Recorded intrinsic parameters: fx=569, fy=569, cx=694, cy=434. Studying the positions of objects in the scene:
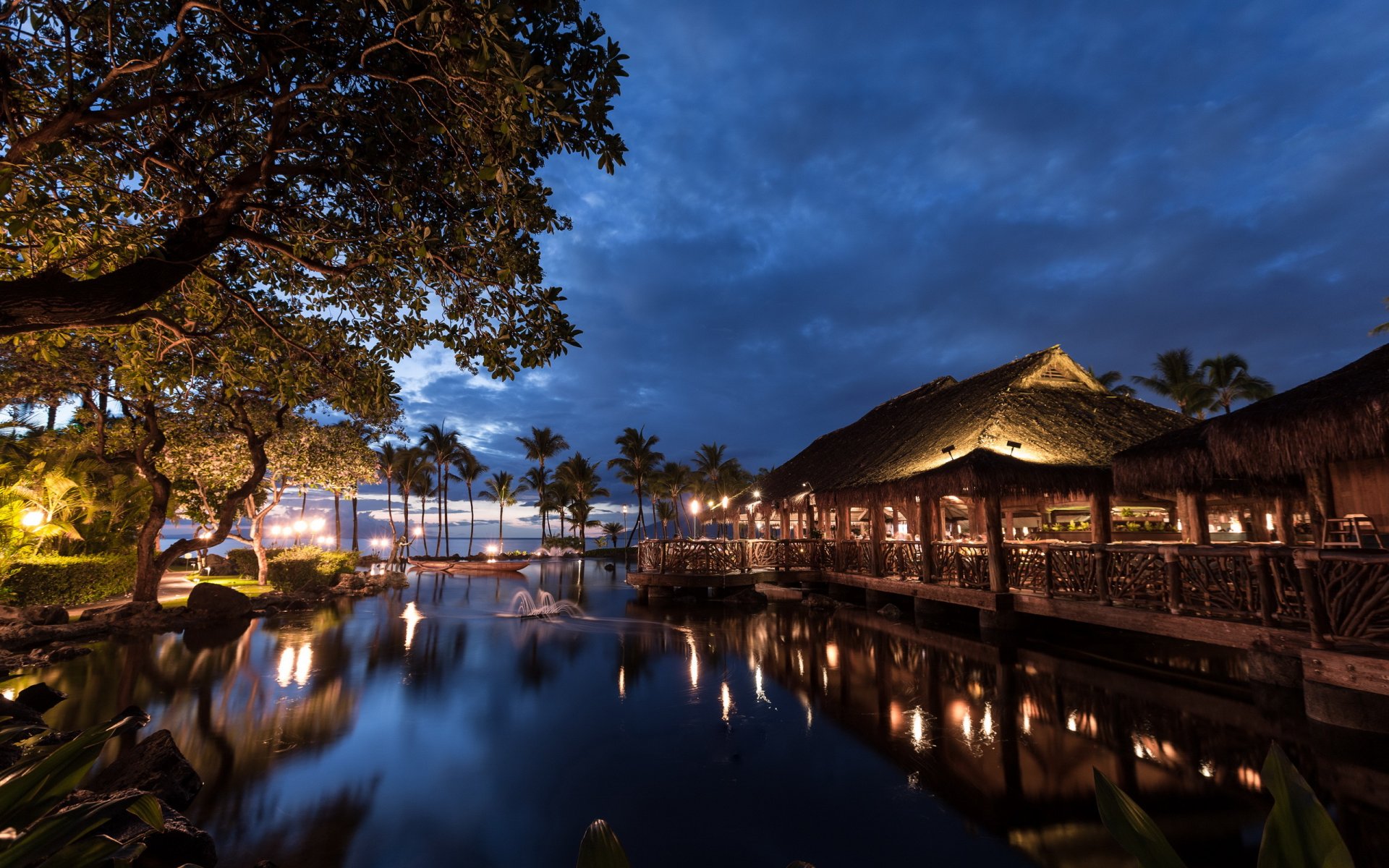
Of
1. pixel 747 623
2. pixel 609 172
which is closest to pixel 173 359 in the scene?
pixel 609 172

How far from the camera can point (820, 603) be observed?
1675cm

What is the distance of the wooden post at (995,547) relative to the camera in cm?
1184

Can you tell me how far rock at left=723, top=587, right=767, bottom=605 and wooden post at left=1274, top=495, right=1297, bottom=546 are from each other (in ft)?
42.1

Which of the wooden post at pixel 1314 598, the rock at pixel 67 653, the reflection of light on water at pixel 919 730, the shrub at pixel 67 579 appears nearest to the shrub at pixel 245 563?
the shrub at pixel 67 579

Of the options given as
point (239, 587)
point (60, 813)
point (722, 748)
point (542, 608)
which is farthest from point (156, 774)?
point (239, 587)

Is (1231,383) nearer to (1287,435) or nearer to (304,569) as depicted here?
(1287,435)

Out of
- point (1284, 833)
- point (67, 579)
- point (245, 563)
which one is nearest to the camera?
point (1284, 833)

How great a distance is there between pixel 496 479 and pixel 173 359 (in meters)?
47.9

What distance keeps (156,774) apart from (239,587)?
1858 cm

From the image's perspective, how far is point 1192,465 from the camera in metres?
9.67

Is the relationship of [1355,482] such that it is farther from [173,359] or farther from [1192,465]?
[173,359]

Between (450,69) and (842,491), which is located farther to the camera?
(842,491)

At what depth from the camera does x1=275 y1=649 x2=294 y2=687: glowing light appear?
9.22 metres

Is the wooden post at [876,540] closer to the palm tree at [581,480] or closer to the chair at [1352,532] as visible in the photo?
the chair at [1352,532]
